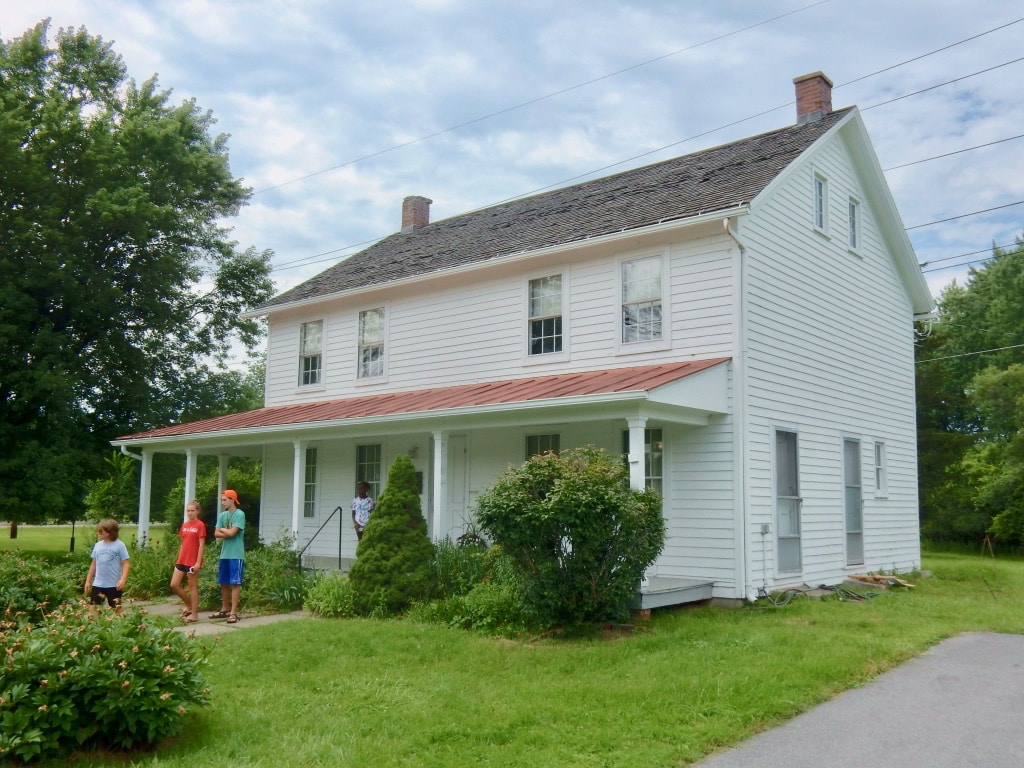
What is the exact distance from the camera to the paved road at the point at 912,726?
6.16 metres

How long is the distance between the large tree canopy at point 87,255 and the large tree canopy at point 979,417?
2672 cm

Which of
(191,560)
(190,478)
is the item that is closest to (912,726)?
(191,560)

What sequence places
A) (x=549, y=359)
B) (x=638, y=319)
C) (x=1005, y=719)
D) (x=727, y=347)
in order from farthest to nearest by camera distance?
1. (x=549, y=359)
2. (x=638, y=319)
3. (x=727, y=347)
4. (x=1005, y=719)

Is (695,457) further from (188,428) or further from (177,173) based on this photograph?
(177,173)

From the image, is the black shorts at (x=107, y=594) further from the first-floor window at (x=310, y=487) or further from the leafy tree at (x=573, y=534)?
the first-floor window at (x=310, y=487)

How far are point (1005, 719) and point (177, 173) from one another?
82.1 feet

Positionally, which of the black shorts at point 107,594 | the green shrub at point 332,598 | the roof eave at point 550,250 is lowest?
the green shrub at point 332,598

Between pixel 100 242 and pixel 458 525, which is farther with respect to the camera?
pixel 100 242

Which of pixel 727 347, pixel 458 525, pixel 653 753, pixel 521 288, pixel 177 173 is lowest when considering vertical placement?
pixel 653 753

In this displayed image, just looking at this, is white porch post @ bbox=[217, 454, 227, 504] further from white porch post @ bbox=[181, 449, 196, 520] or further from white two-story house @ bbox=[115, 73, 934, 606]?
white porch post @ bbox=[181, 449, 196, 520]

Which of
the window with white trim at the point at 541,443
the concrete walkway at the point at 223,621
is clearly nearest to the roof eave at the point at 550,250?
the window with white trim at the point at 541,443

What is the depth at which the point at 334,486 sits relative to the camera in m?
18.7

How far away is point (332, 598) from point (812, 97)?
1179 centimetres

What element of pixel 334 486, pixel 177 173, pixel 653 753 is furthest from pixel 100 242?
pixel 653 753
